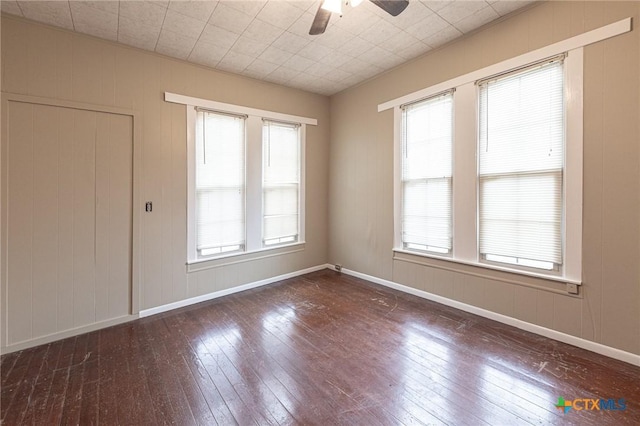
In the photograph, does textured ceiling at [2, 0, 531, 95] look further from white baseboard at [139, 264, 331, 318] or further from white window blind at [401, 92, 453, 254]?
white baseboard at [139, 264, 331, 318]

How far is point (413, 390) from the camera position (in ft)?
6.40

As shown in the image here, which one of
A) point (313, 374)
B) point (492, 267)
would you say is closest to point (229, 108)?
point (313, 374)

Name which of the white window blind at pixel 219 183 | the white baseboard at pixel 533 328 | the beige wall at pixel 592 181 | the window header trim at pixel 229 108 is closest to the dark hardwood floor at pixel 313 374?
the white baseboard at pixel 533 328

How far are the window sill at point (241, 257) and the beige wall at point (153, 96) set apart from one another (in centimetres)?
7

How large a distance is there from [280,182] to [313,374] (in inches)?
114

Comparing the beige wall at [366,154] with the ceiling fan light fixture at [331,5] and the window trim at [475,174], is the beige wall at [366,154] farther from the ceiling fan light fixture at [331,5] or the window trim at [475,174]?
the ceiling fan light fixture at [331,5]

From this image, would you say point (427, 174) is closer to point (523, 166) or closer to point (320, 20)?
point (523, 166)

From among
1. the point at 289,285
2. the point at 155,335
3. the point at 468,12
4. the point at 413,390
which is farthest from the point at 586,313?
the point at 155,335

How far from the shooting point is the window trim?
2424mm

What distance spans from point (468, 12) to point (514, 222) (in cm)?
206

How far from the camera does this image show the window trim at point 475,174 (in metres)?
2.42

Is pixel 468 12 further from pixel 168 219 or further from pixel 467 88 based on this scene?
pixel 168 219

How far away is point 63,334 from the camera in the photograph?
9.04 feet

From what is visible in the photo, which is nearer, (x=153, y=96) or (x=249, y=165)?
(x=153, y=96)
